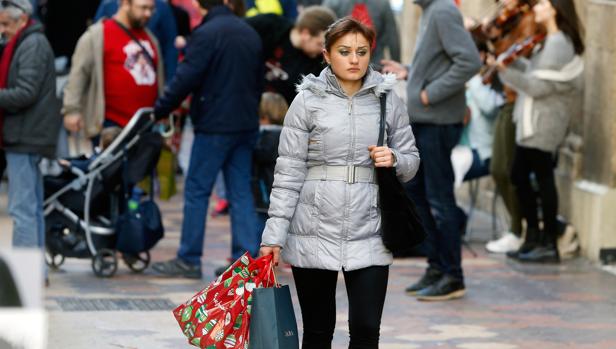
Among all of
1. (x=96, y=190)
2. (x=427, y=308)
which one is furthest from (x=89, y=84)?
(x=427, y=308)

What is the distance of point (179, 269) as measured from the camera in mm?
9539

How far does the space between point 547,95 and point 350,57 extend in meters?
5.08

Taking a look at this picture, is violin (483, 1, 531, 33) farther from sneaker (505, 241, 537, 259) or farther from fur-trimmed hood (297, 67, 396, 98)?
fur-trimmed hood (297, 67, 396, 98)

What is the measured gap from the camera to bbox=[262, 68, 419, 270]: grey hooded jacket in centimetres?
545

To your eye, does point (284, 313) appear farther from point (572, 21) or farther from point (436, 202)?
point (572, 21)

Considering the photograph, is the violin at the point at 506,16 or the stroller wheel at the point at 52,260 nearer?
the stroller wheel at the point at 52,260

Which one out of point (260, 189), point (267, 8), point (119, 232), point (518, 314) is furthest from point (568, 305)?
point (267, 8)

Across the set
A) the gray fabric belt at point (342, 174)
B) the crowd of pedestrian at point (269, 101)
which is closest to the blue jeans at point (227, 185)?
the crowd of pedestrian at point (269, 101)

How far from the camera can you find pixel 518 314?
27.5 feet

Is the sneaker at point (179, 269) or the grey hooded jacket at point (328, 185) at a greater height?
the grey hooded jacket at point (328, 185)

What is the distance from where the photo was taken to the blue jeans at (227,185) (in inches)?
370

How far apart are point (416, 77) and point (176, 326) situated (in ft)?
7.55

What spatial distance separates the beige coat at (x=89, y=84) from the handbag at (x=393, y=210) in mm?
4941

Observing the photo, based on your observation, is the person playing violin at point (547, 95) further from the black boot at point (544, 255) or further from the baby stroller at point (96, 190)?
the baby stroller at point (96, 190)
